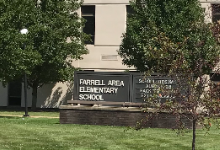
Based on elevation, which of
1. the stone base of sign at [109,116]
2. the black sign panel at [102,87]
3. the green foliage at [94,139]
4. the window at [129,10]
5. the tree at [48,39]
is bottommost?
the green foliage at [94,139]

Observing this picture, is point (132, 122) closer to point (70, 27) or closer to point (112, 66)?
point (70, 27)

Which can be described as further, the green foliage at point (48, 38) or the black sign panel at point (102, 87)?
the green foliage at point (48, 38)

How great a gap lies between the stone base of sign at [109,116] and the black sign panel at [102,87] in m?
0.52

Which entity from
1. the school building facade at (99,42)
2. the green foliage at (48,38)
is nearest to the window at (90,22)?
the school building facade at (99,42)

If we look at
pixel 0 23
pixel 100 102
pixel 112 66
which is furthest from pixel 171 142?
pixel 112 66

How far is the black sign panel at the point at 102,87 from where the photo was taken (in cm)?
1891

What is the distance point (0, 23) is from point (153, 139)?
11335mm

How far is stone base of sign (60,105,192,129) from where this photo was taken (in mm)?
17781

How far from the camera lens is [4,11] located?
75.8 ft

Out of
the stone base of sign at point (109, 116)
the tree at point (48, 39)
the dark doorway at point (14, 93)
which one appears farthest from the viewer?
the dark doorway at point (14, 93)

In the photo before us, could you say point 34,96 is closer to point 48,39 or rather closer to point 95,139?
point 48,39

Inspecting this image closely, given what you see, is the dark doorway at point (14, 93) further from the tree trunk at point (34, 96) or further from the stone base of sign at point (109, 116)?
the stone base of sign at point (109, 116)

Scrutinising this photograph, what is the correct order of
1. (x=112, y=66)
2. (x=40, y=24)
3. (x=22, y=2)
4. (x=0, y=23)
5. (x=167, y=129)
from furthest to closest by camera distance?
(x=112, y=66)
(x=40, y=24)
(x=22, y=2)
(x=0, y=23)
(x=167, y=129)

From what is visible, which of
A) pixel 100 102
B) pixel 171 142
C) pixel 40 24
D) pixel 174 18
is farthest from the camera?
pixel 40 24
